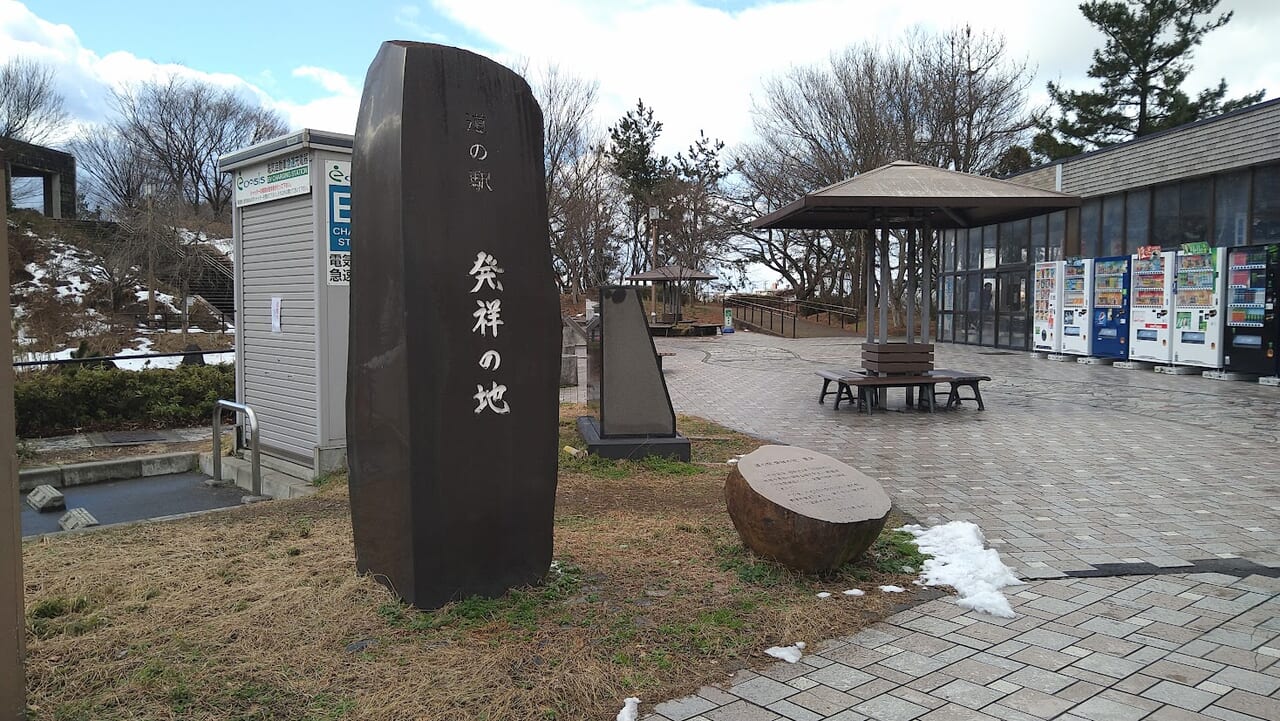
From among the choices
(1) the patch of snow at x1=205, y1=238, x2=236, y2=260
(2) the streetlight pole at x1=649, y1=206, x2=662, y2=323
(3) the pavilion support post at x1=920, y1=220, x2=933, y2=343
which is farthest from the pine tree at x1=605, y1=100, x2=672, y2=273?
(3) the pavilion support post at x1=920, y1=220, x2=933, y2=343

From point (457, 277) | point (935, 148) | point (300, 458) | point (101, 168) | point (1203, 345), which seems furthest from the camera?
point (101, 168)

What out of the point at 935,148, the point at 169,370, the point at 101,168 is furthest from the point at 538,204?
the point at 101,168

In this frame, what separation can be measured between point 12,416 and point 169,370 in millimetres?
10304

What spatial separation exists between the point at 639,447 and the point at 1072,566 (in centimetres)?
384

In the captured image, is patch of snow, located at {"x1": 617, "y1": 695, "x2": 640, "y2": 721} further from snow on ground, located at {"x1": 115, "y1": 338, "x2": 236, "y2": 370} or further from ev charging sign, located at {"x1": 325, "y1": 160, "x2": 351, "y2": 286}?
snow on ground, located at {"x1": 115, "y1": 338, "x2": 236, "y2": 370}

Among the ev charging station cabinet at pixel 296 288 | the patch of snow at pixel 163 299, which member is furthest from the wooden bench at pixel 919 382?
the patch of snow at pixel 163 299

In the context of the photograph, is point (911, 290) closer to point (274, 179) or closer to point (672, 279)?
point (274, 179)

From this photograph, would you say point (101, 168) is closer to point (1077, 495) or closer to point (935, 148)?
point (935, 148)

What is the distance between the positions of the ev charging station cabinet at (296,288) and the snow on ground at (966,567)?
497 centimetres

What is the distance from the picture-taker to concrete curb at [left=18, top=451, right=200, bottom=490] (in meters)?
8.35

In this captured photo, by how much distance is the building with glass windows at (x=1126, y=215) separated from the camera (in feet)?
50.6

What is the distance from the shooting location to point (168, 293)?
30891 mm

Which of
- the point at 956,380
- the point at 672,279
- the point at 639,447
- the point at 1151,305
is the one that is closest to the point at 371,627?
the point at 639,447

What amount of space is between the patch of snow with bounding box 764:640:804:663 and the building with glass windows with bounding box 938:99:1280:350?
1539cm
